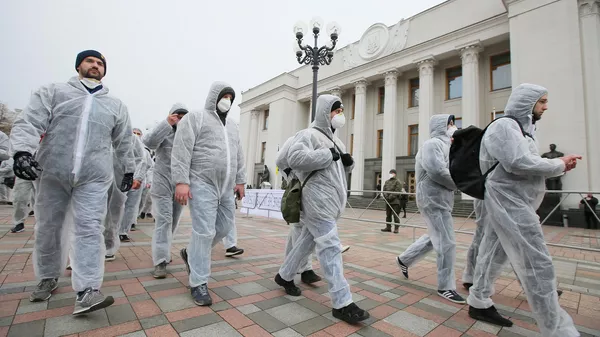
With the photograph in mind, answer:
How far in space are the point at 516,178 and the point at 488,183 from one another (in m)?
0.18

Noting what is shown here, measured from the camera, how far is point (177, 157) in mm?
2693

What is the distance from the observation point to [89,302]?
2.08 metres

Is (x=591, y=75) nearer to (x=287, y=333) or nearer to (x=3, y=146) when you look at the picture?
(x=287, y=333)

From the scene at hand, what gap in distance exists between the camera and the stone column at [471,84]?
61.4ft

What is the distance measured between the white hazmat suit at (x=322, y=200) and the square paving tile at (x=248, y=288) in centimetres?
32

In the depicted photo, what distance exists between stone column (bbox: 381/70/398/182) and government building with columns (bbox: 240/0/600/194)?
77 mm

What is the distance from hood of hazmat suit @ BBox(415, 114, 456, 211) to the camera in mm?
3074

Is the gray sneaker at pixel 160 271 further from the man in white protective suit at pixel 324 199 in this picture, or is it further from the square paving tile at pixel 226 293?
the man in white protective suit at pixel 324 199

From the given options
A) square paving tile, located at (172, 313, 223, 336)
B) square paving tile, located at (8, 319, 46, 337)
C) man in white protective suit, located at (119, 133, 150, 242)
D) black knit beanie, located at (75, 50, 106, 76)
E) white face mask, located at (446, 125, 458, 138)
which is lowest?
square paving tile, located at (172, 313, 223, 336)

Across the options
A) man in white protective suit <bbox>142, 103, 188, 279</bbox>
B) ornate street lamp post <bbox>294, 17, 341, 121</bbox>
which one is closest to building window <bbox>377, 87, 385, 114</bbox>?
ornate street lamp post <bbox>294, 17, 341, 121</bbox>

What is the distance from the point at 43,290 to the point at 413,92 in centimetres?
2531

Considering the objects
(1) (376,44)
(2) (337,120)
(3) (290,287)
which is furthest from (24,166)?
(1) (376,44)

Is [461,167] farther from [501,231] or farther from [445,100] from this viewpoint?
[445,100]

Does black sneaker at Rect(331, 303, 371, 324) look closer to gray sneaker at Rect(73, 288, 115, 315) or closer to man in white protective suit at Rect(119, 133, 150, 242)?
gray sneaker at Rect(73, 288, 115, 315)
